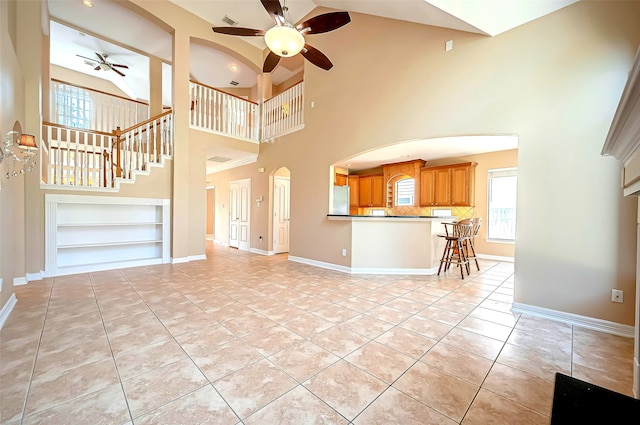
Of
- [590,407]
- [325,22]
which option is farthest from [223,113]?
[590,407]

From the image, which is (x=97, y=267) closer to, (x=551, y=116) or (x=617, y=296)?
(x=551, y=116)

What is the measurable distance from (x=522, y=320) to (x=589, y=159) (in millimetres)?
1797

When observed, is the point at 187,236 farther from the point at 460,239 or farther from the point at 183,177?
the point at 460,239

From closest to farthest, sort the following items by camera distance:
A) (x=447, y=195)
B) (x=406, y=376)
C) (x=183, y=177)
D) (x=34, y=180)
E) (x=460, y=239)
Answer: (x=406, y=376), (x=34, y=180), (x=460, y=239), (x=183, y=177), (x=447, y=195)

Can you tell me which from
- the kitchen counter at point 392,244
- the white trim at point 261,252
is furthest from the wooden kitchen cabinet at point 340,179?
the kitchen counter at point 392,244

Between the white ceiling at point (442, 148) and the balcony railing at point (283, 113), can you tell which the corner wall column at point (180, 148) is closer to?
the balcony railing at point (283, 113)

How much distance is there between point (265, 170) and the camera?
6.84 m

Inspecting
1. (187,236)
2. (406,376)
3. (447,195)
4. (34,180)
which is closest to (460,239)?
(447,195)

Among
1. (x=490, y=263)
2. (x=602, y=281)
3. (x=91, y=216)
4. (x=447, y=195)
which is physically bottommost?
(x=490, y=263)

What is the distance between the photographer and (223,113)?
6367mm

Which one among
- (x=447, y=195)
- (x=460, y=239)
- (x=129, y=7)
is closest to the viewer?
(x=460, y=239)

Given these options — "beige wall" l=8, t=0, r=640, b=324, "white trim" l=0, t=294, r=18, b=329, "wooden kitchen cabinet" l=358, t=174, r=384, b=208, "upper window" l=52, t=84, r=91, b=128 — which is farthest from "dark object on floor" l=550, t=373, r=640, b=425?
"upper window" l=52, t=84, r=91, b=128

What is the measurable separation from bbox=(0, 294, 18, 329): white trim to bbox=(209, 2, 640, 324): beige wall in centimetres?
516

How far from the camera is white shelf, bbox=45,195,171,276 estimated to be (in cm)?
432
